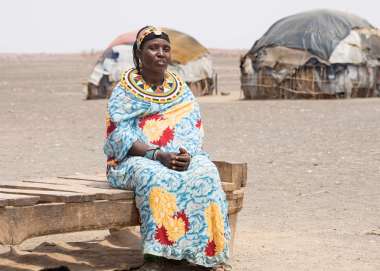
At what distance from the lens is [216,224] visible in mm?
5129

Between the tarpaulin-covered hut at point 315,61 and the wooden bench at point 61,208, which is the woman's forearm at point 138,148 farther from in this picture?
the tarpaulin-covered hut at point 315,61

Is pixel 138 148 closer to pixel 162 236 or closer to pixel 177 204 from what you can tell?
pixel 177 204

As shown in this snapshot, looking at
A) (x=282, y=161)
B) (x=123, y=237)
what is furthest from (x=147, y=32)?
(x=282, y=161)

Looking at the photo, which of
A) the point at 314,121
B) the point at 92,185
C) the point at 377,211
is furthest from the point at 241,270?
the point at 314,121

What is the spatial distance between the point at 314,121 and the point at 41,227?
1045cm

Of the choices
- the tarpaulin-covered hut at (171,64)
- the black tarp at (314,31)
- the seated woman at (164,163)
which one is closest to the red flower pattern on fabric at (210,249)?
the seated woman at (164,163)

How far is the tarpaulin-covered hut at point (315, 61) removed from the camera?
2086cm

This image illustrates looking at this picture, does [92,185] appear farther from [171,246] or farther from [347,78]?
[347,78]

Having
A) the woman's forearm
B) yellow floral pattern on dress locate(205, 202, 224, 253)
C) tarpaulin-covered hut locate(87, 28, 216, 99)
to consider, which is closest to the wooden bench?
the woman's forearm

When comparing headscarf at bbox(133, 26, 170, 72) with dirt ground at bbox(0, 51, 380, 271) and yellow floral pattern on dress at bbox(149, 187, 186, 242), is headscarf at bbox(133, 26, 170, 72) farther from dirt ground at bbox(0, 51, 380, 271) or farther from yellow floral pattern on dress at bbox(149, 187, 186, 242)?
dirt ground at bbox(0, 51, 380, 271)

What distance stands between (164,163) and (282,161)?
5.23 m

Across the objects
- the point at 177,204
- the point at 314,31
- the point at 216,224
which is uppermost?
the point at 177,204

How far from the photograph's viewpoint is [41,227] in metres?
4.95

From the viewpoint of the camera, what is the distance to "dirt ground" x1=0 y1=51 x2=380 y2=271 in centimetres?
618
